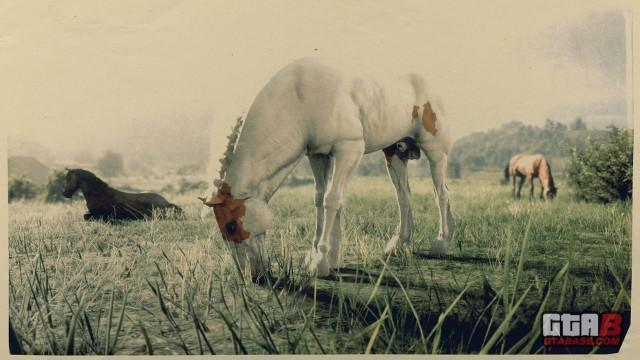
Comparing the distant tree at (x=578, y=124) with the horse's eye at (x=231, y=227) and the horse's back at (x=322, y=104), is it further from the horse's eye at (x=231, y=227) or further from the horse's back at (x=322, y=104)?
the horse's eye at (x=231, y=227)

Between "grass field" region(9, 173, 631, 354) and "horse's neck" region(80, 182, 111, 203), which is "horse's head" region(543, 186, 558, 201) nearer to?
"grass field" region(9, 173, 631, 354)

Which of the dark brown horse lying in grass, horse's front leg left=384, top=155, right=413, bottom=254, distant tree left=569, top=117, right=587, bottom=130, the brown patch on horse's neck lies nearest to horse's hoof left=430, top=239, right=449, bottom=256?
horse's front leg left=384, top=155, right=413, bottom=254

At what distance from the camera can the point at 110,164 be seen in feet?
11.4

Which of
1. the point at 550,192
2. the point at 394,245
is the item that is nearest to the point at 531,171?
the point at 550,192

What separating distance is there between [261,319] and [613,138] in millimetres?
2378

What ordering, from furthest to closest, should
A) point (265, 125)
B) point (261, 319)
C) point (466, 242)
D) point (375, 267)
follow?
point (466, 242)
point (375, 267)
point (265, 125)
point (261, 319)

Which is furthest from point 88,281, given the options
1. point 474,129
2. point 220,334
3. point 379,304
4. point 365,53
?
point 474,129

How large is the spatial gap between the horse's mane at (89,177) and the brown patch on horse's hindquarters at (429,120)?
2.05 m

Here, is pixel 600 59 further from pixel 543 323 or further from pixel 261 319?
pixel 261 319

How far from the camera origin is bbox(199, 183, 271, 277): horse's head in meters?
3.02

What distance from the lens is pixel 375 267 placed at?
3.33 metres

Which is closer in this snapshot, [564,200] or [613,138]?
[613,138]

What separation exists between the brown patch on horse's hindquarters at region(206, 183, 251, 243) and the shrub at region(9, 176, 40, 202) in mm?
1196

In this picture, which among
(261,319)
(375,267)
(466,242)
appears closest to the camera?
(261,319)
